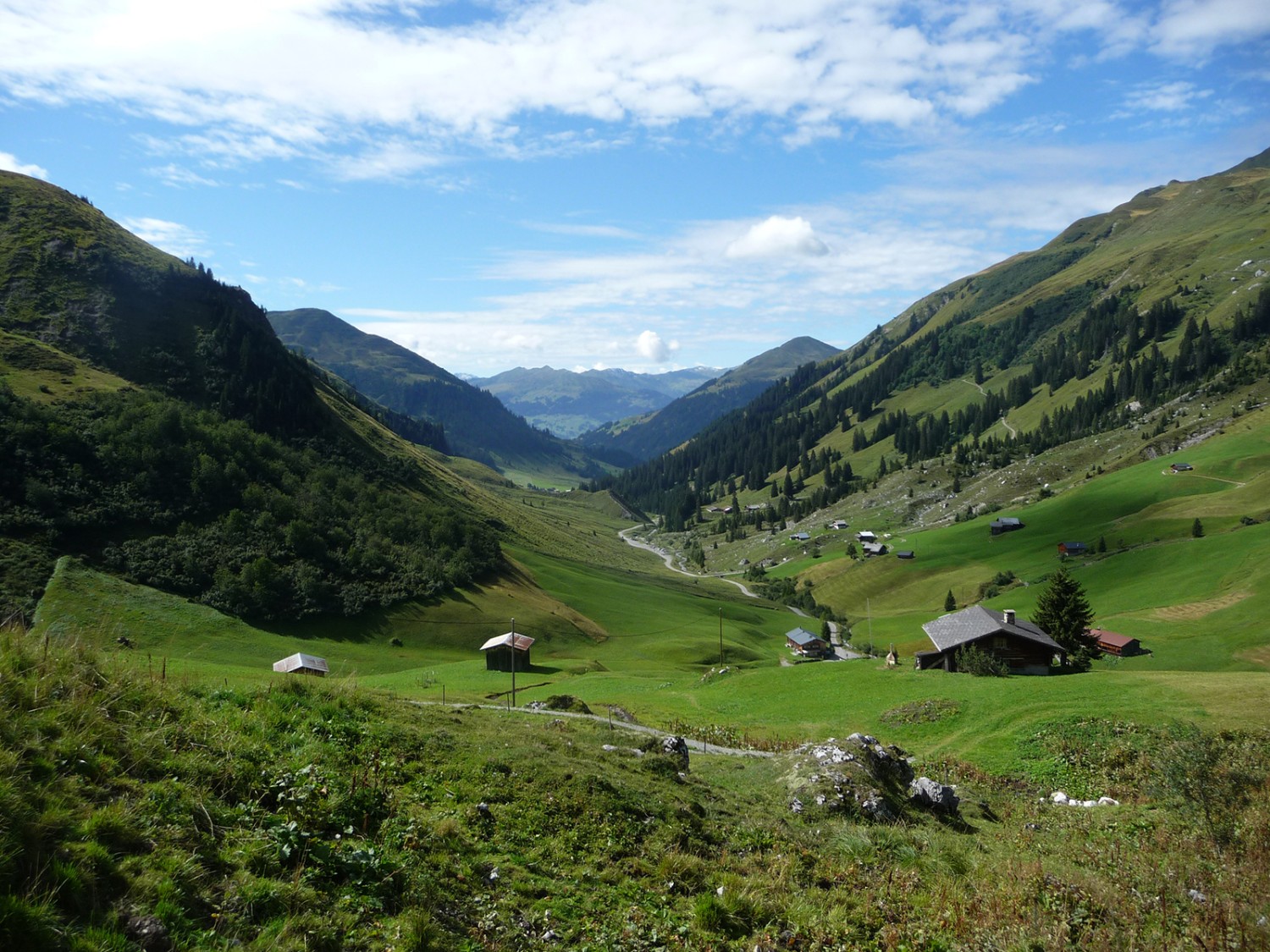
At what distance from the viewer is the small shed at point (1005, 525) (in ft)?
511

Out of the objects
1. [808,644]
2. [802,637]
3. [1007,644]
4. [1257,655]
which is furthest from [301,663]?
[1257,655]

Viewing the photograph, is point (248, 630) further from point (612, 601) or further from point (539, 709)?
point (612, 601)

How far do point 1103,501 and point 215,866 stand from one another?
179 m

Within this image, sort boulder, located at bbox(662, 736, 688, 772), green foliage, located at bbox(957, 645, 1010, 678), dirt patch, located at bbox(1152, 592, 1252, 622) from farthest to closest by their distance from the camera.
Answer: dirt patch, located at bbox(1152, 592, 1252, 622), green foliage, located at bbox(957, 645, 1010, 678), boulder, located at bbox(662, 736, 688, 772)

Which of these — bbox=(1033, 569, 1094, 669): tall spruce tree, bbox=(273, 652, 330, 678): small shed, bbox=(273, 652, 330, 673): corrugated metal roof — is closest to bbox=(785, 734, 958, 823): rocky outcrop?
bbox=(273, 652, 330, 673): corrugated metal roof

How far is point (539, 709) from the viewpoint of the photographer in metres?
38.7

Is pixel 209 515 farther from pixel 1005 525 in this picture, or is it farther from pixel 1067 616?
pixel 1005 525

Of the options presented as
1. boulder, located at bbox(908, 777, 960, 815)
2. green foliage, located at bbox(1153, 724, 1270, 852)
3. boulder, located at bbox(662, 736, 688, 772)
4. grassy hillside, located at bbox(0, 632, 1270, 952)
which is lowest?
boulder, located at bbox(908, 777, 960, 815)

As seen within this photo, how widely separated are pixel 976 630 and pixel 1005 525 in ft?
378

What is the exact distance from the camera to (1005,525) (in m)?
157

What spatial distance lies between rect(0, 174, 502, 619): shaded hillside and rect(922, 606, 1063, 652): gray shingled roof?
6946 cm

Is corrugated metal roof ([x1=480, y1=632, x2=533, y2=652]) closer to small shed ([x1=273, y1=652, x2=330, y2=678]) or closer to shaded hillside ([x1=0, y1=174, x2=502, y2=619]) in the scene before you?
small shed ([x1=273, y1=652, x2=330, y2=678])

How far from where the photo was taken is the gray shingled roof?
5734cm

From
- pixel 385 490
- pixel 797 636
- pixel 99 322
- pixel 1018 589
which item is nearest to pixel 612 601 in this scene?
pixel 797 636
